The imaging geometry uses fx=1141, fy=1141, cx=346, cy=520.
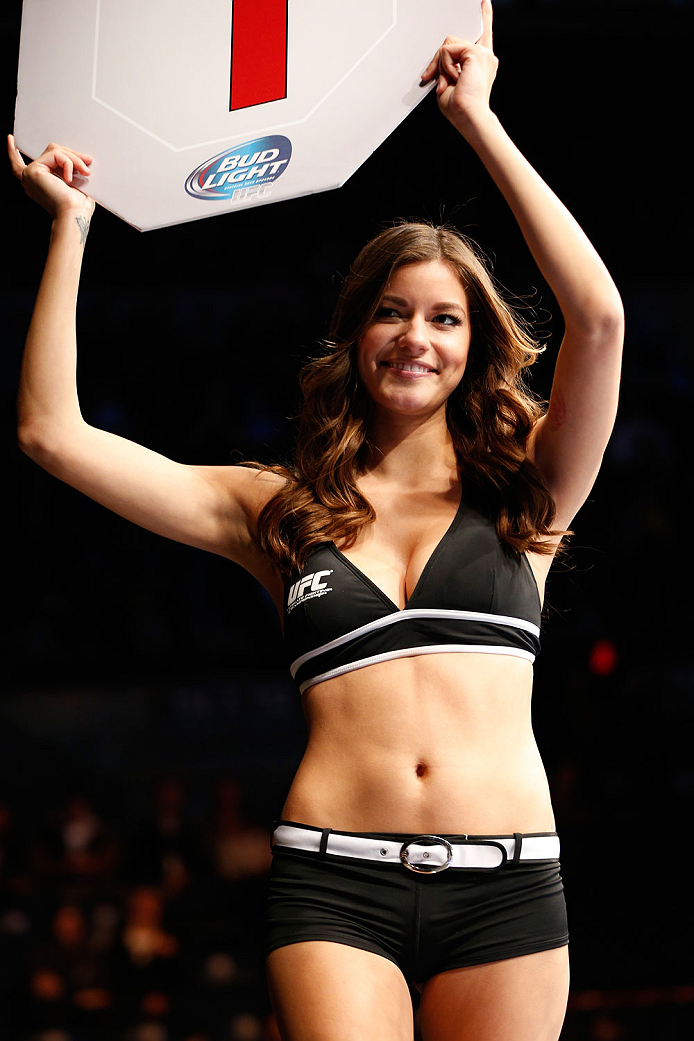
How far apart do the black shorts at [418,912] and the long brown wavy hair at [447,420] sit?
1.59 feet

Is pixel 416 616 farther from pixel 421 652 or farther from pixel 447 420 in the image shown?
pixel 447 420

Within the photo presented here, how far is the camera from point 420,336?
186 centimetres

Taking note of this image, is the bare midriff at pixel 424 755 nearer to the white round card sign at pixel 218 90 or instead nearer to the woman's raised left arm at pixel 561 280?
the woman's raised left arm at pixel 561 280

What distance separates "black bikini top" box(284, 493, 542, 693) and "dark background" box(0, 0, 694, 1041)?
13.1ft

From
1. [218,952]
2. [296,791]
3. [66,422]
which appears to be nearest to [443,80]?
[66,422]

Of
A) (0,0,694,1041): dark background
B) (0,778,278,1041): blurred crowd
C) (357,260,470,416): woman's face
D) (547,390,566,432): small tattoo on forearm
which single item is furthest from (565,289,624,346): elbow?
(0,0,694,1041): dark background

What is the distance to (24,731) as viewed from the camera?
6.63m

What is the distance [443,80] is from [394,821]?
1.14 metres

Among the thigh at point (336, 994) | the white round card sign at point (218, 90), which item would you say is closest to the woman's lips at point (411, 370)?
the white round card sign at point (218, 90)

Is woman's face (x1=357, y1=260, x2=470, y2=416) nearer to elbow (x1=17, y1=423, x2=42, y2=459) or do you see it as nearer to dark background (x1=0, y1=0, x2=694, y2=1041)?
elbow (x1=17, y1=423, x2=42, y2=459)

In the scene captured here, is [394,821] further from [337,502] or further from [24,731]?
[24,731]

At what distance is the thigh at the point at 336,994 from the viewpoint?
5.01ft

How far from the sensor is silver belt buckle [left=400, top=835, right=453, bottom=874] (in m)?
1.63

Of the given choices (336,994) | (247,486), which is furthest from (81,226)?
(336,994)
